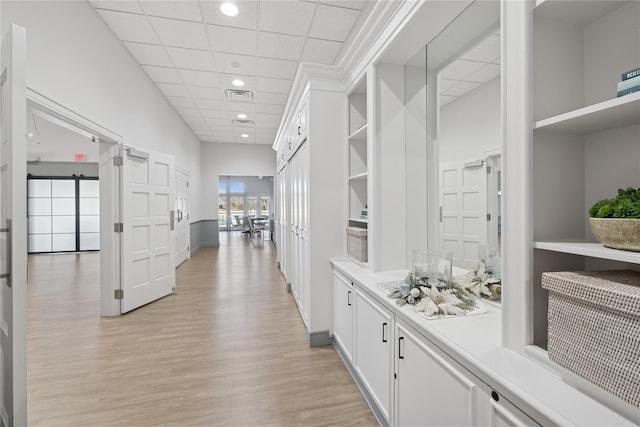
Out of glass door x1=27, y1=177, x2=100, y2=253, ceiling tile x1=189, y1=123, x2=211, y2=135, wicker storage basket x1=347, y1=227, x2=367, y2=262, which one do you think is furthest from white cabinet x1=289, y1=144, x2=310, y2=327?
glass door x1=27, y1=177, x2=100, y2=253

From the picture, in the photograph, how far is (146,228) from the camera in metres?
3.88

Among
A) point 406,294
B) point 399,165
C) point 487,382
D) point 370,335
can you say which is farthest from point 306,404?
point 399,165

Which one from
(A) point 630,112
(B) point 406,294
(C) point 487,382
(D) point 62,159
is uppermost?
(D) point 62,159

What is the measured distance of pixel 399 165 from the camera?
2186mm

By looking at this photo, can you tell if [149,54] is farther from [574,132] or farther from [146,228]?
[574,132]

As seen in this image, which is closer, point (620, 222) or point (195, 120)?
point (620, 222)

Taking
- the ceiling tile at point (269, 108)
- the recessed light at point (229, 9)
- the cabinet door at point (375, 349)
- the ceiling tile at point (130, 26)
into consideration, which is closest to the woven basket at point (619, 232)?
the cabinet door at point (375, 349)

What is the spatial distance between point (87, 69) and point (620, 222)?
3.96 meters

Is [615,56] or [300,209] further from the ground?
[615,56]

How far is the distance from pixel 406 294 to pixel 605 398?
2.69ft

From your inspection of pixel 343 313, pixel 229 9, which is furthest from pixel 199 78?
pixel 343 313

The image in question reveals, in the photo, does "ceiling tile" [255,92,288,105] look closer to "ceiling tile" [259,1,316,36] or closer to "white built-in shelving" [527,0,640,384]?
"ceiling tile" [259,1,316,36]

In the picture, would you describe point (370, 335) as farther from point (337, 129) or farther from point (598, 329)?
point (337, 129)

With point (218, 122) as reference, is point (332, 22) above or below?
below
